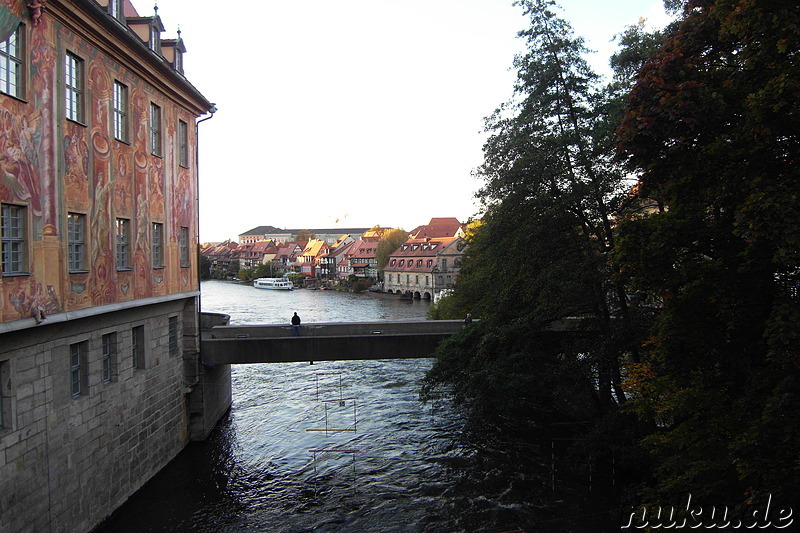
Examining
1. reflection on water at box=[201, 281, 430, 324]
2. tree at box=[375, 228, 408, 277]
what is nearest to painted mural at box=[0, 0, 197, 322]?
reflection on water at box=[201, 281, 430, 324]

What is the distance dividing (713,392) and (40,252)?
38.4ft

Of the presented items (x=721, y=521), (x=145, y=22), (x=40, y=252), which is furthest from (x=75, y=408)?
(x=721, y=521)

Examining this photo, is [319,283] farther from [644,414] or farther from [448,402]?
[644,414]

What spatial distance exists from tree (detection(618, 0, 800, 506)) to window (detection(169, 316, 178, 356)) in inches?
527

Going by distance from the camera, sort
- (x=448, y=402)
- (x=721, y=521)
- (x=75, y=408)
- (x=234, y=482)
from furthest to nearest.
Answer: (x=448, y=402)
(x=234, y=482)
(x=75, y=408)
(x=721, y=521)

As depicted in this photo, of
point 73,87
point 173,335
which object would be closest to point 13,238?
point 73,87

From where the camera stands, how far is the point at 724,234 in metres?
8.16

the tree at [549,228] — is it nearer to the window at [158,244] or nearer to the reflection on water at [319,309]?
the window at [158,244]

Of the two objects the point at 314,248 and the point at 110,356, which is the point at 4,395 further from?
the point at 314,248

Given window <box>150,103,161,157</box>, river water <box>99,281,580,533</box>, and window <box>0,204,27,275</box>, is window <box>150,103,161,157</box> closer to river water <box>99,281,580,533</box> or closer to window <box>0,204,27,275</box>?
window <box>0,204,27,275</box>

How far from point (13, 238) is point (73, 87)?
3703 mm

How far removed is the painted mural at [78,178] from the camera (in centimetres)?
980

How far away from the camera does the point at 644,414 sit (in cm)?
1048

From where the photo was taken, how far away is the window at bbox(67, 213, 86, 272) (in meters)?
11.6
